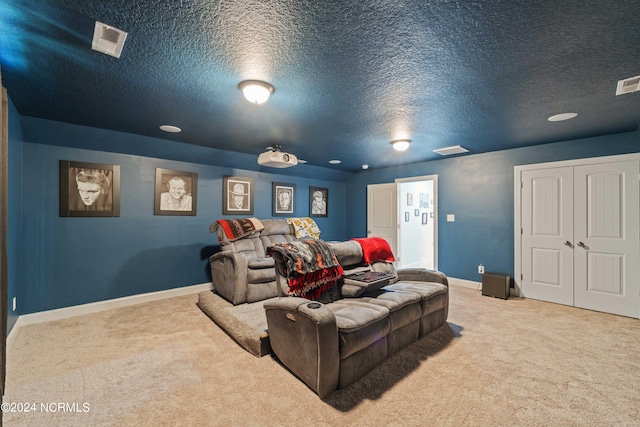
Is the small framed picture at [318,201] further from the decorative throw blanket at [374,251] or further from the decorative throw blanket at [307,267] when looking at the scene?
the decorative throw blanket at [307,267]

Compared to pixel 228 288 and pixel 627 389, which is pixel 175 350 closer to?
pixel 228 288

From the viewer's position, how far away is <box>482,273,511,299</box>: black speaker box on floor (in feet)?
13.6

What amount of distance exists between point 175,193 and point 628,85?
5.34m

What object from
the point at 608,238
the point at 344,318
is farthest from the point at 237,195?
the point at 608,238

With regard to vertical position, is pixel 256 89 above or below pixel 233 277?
above

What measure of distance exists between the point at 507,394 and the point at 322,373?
1.34m

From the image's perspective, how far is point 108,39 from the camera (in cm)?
171

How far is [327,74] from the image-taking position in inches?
83.7

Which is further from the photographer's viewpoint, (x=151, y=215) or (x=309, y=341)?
(x=151, y=215)

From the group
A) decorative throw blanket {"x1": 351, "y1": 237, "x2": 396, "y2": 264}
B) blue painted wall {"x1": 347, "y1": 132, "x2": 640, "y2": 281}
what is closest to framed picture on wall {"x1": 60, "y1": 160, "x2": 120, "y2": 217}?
decorative throw blanket {"x1": 351, "y1": 237, "x2": 396, "y2": 264}

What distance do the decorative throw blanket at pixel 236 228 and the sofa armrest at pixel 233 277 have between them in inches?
13.6

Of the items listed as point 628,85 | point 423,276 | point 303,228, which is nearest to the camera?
point 628,85

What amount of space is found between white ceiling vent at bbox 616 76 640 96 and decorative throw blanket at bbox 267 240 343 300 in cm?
286

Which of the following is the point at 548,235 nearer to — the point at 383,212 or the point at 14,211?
the point at 383,212
